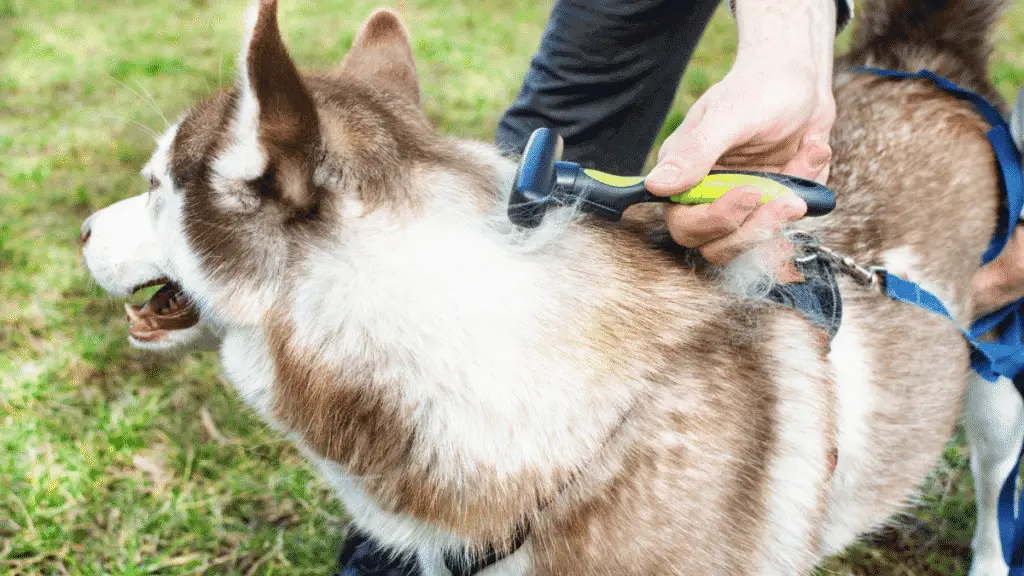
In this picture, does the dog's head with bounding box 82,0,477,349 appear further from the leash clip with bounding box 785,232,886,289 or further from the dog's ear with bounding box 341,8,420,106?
the leash clip with bounding box 785,232,886,289

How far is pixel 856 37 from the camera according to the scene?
2492 millimetres

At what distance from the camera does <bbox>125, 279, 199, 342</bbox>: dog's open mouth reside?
1664mm

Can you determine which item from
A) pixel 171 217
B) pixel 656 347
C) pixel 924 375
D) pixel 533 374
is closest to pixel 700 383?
pixel 656 347

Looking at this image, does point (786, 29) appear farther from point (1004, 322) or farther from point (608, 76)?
point (1004, 322)

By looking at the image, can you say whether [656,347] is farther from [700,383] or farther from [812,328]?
[812,328]

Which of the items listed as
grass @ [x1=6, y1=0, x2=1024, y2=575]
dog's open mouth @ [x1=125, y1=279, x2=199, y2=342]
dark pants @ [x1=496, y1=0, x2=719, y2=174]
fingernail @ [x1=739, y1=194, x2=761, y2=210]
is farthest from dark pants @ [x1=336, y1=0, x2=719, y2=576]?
fingernail @ [x1=739, y1=194, x2=761, y2=210]

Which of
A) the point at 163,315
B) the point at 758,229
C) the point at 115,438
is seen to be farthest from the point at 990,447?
the point at 115,438

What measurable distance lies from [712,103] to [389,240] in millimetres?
675

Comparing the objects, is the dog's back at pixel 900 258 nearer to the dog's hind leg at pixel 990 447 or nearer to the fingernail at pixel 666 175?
the dog's hind leg at pixel 990 447

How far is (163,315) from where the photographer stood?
66.6 inches

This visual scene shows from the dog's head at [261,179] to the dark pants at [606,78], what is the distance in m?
0.93

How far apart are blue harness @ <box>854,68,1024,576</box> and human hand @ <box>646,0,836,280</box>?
43 centimetres

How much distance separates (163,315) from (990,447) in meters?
2.35

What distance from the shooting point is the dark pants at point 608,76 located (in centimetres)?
244
